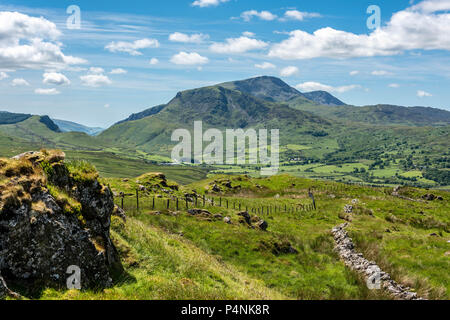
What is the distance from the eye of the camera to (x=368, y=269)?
2939 centimetres

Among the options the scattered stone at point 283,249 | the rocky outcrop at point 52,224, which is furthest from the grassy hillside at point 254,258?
the rocky outcrop at point 52,224

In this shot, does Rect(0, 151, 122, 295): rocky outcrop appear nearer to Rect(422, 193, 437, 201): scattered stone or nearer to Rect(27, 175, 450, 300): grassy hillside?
Rect(27, 175, 450, 300): grassy hillside

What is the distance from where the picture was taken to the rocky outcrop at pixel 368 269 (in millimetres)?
24425

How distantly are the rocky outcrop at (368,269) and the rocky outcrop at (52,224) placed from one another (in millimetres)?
22259

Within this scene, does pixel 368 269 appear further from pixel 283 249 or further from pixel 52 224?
pixel 52 224

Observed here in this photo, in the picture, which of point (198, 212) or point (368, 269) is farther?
point (198, 212)

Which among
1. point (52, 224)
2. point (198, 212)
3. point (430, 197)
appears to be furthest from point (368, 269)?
point (430, 197)

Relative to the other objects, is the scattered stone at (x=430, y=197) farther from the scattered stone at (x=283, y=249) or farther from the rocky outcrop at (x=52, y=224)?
the rocky outcrop at (x=52, y=224)

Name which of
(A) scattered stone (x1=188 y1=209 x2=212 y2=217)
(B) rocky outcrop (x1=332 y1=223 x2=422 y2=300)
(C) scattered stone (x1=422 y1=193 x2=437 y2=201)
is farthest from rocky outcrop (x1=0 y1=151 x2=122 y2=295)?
(C) scattered stone (x1=422 y1=193 x2=437 y2=201)

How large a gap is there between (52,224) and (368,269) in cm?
2814

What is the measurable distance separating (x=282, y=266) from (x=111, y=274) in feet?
68.3

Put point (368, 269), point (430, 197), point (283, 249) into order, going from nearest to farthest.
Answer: point (368, 269)
point (283, 249)
point (430, 197)

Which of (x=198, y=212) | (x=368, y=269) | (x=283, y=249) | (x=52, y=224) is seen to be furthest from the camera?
(x=198, y=212)
